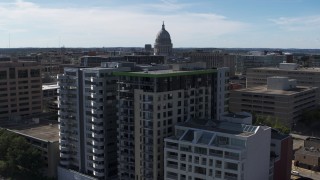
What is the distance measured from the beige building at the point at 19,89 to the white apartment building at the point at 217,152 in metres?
70.8

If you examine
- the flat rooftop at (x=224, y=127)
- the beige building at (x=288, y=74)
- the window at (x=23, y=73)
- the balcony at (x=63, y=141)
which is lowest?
the balcony at (x=63, y=141)

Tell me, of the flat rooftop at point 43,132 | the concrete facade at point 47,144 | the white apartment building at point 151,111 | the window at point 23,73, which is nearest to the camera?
the white apartment building at point 151,111

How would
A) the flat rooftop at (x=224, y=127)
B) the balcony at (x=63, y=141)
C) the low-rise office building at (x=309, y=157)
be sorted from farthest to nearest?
the low-rise office building at (x=309, y=157), the balcony at (x=63, y=141), the flat rooftop at (x=224, y=127)

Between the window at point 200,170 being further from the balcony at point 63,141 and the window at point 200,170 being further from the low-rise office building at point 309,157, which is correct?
the low-rise office building at point 309,157

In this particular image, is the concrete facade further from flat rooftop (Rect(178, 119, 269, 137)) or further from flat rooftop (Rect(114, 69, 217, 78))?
flat rooftop (Rect(178, 119, 269, 137))

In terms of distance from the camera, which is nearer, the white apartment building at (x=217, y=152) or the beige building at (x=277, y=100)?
the white apartment building at (x=217, y=152)

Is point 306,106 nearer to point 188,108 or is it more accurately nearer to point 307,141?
point 307,141

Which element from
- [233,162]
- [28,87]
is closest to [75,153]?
[233,162]

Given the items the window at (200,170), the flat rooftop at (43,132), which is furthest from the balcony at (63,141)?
the window at (200,170)

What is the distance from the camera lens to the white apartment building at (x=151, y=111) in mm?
70750

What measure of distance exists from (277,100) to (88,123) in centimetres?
7331

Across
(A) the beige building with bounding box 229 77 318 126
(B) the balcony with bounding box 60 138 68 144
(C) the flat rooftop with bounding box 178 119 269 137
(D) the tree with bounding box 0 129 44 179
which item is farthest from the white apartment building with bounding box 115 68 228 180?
(A) the beige building with bounding box 229 77 318 126

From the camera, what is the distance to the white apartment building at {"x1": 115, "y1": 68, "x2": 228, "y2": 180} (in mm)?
70750

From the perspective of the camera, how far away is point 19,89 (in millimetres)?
127750
